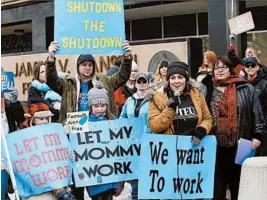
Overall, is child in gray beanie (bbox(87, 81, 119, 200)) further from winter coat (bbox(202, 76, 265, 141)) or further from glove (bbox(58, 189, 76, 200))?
winter coat (bbox(202, 76, 265, 141))

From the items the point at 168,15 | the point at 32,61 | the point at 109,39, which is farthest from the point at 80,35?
the point at 168,15

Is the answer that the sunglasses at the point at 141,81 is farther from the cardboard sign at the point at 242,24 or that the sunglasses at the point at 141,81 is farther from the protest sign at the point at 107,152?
the cardboard sign at the point at 242,24

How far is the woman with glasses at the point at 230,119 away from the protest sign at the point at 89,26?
1.14 m

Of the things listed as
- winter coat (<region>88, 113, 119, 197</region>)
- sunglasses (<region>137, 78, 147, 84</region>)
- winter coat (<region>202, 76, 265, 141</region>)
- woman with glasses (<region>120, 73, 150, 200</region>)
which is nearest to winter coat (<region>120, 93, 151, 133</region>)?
woman with glasses (<region>120, 73, 150, 200</region>)

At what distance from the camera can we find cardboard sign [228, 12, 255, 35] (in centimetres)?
914

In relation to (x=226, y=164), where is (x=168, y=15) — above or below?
above

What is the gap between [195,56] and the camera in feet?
45.1

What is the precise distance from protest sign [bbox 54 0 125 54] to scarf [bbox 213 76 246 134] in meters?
1.19

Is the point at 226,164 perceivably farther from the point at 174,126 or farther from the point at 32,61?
the point at 32,61

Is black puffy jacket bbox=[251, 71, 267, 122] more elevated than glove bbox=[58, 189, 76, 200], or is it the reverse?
black puffy jacket bbox=[251, 71, 267, 122]

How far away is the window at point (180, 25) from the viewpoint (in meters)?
17.7

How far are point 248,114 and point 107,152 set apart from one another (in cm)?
155

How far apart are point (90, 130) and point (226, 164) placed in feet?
4.90

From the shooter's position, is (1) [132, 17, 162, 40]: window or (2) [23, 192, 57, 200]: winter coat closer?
(2) [23, 192, 57, 200]: winter coat
